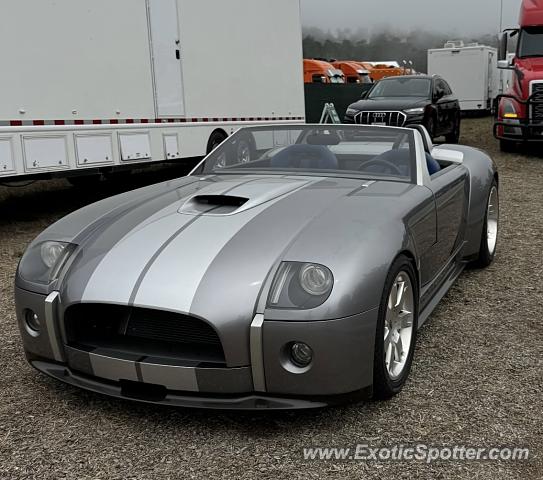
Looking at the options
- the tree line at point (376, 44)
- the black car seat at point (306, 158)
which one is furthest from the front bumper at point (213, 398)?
the tree line at point (376, 44)

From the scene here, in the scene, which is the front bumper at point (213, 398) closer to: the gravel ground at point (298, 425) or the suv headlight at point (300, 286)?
the gravel ground at point (298, 425)

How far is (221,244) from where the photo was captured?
9.25 feet

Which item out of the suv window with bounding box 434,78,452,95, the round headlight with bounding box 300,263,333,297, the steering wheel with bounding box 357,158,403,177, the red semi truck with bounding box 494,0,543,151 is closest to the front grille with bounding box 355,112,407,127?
the suv window with bounding box 434,78,452,95

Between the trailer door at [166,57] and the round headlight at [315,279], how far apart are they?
6191mm

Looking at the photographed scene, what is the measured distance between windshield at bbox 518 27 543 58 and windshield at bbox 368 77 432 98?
6.44ft

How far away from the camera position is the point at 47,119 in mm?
6754

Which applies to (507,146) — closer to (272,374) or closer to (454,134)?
(454,134)

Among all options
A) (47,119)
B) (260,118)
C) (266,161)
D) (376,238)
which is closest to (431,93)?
(260,118)

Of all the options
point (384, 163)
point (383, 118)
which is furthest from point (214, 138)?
point (384, 163)

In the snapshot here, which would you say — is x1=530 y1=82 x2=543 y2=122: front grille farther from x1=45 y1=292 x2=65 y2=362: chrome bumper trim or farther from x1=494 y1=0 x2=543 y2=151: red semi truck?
x1=45 y1=292 x2=65 y2=362: chrome bumper trim

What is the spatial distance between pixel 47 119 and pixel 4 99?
0.53 metres

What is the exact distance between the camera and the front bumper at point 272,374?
2.50 metres

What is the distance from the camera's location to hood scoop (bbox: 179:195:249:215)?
3.20 meters

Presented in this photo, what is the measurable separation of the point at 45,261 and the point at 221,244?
871 mm
